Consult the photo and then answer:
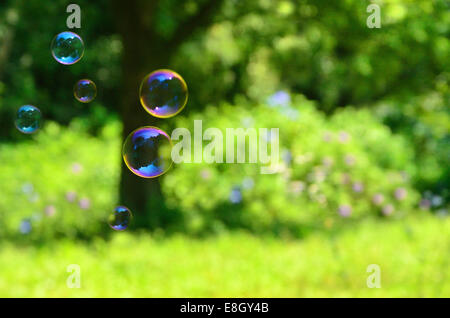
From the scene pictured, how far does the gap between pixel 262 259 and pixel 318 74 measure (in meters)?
7.10

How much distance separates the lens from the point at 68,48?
4273 mm

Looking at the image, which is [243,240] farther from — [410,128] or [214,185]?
[410,128]

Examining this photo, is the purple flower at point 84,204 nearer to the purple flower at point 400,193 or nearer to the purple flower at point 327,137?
the purple flower at point 327,137

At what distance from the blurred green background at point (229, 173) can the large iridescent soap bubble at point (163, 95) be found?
132 cm

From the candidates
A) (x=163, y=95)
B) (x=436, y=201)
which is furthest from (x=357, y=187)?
(x=163, y=95)

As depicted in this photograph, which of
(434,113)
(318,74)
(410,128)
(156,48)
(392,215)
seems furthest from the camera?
(318,74)

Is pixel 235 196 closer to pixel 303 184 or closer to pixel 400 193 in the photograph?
pixel 303 184

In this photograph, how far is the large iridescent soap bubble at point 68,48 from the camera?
168 inches

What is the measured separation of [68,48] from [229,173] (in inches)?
129

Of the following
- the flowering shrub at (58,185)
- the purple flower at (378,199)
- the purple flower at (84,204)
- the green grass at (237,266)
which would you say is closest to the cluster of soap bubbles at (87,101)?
the green grass at (237,266)

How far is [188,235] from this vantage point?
19.1ft

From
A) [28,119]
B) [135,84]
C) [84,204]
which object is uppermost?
[135,84]

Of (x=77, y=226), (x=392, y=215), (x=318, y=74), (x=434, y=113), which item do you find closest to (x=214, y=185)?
(x=77, y=226)

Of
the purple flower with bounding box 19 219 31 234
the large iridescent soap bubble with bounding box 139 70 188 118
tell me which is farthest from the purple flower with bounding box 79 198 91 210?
the large iridescent soap bubble with bounding box 139 70 188 118
